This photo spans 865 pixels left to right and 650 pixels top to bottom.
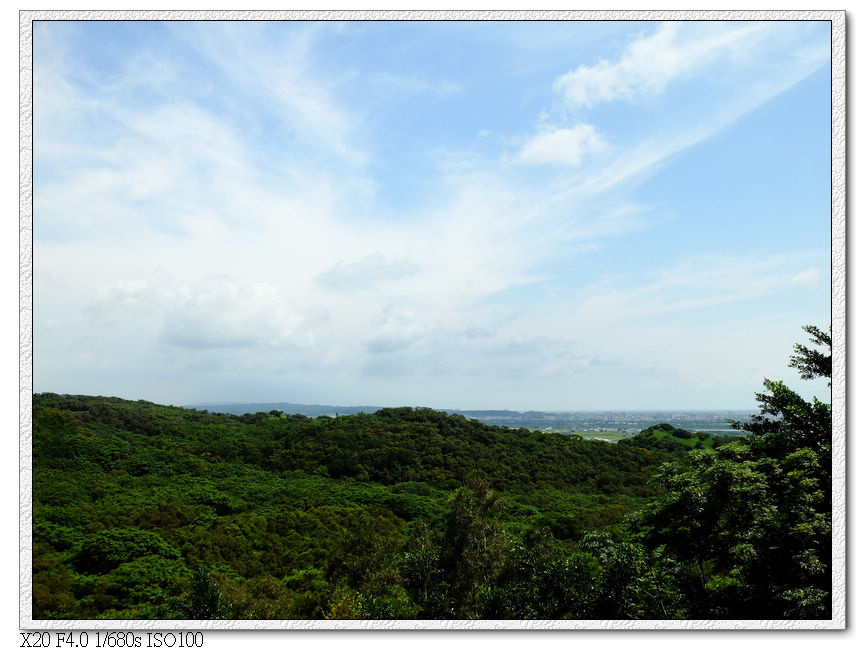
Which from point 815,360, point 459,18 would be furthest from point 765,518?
point 459,18

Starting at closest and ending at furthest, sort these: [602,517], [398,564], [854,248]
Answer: [854,248] < [398,564] < [602,517]

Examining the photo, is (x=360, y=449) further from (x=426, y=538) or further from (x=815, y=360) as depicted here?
(x=815, y=360)

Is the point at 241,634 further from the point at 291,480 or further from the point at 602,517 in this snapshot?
the point at 291,480

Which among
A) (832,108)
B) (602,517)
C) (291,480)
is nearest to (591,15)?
(832,108)

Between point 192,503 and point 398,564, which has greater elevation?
point 398,564

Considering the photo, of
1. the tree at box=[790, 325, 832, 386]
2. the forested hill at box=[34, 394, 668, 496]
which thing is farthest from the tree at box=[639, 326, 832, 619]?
the forested hill at box=[34, 394, 668, 496]

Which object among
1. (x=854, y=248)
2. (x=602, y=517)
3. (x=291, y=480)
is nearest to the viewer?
(x=854, y=248)

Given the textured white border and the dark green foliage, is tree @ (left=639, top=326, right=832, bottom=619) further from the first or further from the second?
the textured white border

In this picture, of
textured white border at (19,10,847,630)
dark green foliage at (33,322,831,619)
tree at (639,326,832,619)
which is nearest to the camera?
textured white border at (19,10,847,630)
